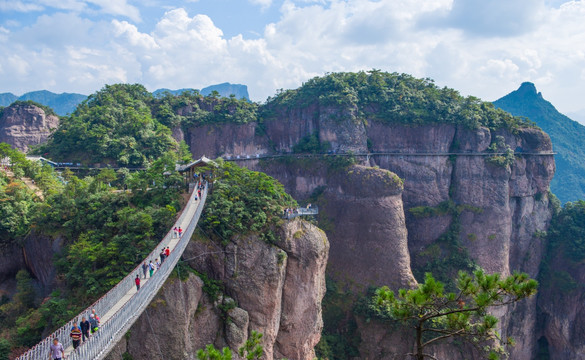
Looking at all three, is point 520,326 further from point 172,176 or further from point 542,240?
point 172,176

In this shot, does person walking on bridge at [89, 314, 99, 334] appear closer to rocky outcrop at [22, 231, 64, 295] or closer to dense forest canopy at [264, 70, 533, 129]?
rocky outcrop at [22, 231, 64, 295]

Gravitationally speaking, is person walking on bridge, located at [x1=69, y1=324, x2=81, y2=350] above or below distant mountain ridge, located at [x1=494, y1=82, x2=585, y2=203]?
below

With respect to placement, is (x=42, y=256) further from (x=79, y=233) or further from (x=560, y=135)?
(x=560, y=135)

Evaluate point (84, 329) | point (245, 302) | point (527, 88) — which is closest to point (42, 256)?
point (245, 302)

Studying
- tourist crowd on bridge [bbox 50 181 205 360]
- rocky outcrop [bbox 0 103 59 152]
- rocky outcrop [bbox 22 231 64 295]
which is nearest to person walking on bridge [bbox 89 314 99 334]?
tourist crowd on bridge [bbox 50 181 205 360]

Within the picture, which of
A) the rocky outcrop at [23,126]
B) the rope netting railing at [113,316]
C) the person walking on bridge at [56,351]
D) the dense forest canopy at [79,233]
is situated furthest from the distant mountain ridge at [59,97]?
the person walking on bridge at [56,351]

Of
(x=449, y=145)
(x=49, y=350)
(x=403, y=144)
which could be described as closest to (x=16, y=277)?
(x=49, y=350)
